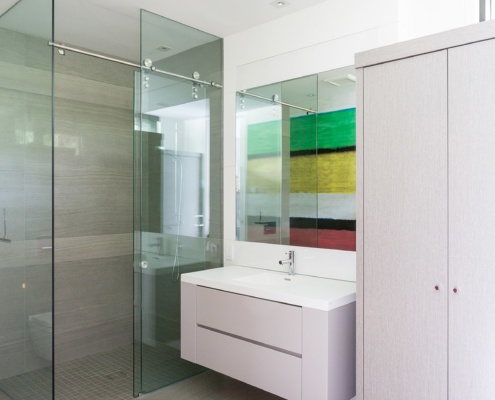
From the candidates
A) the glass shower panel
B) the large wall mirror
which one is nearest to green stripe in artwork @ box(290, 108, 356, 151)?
the large wall mirror

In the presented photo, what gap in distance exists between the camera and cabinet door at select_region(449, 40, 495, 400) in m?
1.88

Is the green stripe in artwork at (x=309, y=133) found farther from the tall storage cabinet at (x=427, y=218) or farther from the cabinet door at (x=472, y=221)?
the cabinet door at (x=472, y=221)

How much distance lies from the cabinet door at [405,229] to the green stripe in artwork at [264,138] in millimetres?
1018

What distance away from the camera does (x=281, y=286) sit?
2.72m

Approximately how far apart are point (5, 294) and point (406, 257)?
244 centimetres

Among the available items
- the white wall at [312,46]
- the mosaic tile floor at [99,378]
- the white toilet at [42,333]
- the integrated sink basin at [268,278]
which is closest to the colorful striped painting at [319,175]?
the white wall at [312,46]

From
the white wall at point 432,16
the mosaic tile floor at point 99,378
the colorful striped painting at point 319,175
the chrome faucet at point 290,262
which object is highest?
the white wall at point 432,16

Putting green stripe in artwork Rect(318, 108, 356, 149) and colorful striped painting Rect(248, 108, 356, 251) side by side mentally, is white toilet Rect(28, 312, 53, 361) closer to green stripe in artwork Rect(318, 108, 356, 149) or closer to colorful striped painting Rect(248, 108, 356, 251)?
colorful striped painting Rect(248, 108, 356, 251)

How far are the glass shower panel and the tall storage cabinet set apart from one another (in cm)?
182

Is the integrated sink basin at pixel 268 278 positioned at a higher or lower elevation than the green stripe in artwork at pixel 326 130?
lower

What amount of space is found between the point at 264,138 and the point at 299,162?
14.7 inches

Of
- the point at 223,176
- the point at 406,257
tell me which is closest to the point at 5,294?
the point at 223,176

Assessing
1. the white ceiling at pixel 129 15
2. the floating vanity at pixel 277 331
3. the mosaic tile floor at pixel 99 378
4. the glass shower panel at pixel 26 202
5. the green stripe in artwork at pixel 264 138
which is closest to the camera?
the floating vanity at pixel 277 331

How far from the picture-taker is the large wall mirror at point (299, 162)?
2.80 meters
